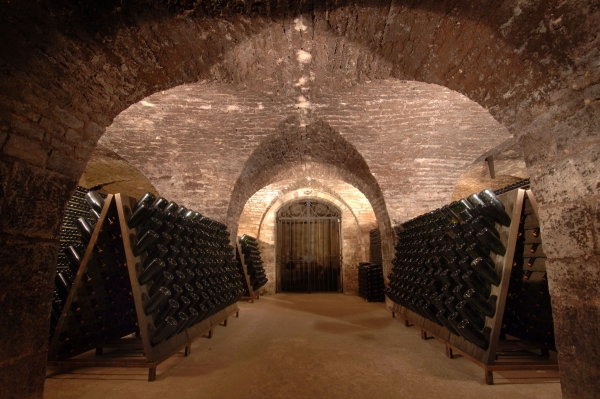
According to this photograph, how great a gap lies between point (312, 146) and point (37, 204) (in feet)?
14.1

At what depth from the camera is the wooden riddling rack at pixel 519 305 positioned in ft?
7.66

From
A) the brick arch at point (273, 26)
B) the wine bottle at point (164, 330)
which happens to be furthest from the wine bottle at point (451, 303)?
the wine bottle at point (164, 330)

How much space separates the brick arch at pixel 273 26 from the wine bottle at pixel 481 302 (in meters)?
→ 0.77

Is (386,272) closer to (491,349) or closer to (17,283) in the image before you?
(491,349)

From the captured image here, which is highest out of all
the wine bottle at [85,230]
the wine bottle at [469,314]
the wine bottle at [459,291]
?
the wine bottle at [85,230]

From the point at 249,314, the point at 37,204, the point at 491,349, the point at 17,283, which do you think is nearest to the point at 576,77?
the point at 491,349

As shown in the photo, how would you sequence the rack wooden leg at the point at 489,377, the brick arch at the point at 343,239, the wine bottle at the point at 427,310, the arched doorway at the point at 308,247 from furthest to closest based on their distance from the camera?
the arched doorway at the point at 308,247, the brick arch at the point at 343,239, the wine bottle at the point at 427,310, the rack wooden leg at the point at 489,377

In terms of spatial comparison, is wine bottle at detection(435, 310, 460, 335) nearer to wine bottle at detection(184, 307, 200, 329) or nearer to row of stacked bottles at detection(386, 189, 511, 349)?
row of stacked bottles at detection(386, 189, 511, 349)

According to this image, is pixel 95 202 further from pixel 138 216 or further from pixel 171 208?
pixel 171 208

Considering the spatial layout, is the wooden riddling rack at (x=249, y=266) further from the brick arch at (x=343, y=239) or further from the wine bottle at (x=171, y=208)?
the wine bottle at (x=171, y=208)

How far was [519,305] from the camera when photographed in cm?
271

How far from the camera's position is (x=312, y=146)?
560 centimetres

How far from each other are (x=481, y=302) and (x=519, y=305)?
1.62 feet

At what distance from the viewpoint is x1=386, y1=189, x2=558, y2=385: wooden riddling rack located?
2.34 m
